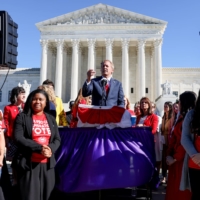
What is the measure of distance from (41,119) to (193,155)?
2.68m

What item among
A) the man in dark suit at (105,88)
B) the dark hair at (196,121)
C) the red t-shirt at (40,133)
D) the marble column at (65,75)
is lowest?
the red t-shirt at (40,133)

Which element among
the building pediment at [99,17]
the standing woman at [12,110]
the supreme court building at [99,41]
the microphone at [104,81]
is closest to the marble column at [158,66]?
the supreme court building at [99,41]

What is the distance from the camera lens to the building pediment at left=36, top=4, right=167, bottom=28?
43188mm

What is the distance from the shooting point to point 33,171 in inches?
176

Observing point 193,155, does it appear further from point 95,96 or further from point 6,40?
point 6,40

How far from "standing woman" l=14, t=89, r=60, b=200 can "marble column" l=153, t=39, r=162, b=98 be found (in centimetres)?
3726

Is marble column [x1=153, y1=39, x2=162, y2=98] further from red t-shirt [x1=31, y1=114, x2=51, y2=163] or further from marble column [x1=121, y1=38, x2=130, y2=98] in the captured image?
red t-shirt [x1=31, y1=114, x2=51, y2=163]

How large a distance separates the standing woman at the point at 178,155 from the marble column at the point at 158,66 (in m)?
36.3

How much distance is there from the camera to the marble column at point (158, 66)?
41.1m

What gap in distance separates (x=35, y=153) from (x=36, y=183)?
1.63 ft

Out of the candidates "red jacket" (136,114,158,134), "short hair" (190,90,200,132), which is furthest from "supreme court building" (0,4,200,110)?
"short hair" (190,90,200,132)

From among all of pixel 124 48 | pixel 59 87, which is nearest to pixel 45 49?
pixel 59 87

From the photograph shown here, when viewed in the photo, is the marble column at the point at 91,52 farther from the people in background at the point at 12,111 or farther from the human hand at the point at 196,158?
the human hand at the point at 196,158

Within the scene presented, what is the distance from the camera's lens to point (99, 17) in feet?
144
